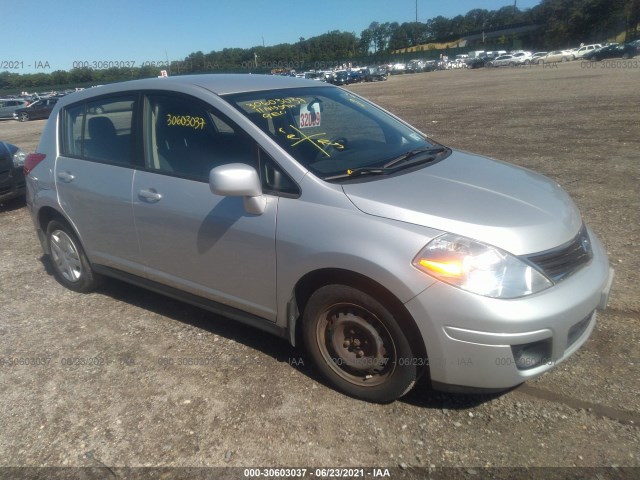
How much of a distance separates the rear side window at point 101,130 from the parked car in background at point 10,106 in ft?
105

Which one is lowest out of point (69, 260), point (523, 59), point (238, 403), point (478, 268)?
point (238, 403)

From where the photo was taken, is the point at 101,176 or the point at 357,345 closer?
the point at 357,345

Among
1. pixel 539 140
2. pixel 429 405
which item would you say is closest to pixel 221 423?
pixel 429 405

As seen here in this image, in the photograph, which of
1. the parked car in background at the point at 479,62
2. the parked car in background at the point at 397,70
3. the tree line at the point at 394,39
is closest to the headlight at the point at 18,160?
the tree line at the point at 394,39

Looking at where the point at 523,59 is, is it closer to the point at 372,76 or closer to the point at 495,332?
the point at 372,76

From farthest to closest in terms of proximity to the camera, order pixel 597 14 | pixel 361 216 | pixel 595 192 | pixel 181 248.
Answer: pixel 597 14 < pixel 595 192 < pixel 181 248 < pixel 361 216

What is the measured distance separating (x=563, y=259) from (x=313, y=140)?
1.61 meters

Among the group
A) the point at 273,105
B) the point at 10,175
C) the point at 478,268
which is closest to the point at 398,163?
the point at 273,105

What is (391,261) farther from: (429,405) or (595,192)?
(595,192)

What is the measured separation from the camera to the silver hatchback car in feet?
8.28

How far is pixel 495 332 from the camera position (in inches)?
95.9

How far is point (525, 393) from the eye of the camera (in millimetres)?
2973

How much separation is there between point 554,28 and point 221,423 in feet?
Answer: 326

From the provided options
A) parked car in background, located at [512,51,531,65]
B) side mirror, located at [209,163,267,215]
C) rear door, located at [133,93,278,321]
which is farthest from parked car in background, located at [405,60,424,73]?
side mirror, located at [209,163,267,215]
